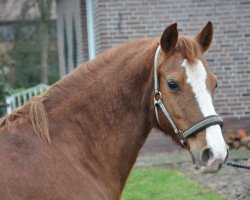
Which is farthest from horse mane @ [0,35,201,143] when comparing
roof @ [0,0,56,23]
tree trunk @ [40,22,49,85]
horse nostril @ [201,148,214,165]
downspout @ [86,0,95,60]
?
roof @ [0,0,56,23]

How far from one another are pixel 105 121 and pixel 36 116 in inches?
17.5

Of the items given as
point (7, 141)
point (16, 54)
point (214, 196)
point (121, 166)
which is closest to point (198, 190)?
point (214, 196)

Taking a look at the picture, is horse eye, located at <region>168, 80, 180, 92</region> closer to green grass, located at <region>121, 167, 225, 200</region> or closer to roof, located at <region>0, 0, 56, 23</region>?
green grass, located at <region>121, 167, 225, 200</region>

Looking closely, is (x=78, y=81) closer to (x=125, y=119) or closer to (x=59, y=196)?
(x=125, y=119)

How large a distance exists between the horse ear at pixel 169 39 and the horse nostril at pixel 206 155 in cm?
68

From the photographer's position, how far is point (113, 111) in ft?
12.0

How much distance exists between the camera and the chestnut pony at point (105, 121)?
10.8ft

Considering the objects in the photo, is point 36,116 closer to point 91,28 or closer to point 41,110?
point 41,110

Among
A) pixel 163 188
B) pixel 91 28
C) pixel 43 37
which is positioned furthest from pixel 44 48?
pixel 163 188

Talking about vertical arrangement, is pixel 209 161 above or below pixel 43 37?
above

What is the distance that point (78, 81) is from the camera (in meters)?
3.70

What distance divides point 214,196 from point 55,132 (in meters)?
4.03

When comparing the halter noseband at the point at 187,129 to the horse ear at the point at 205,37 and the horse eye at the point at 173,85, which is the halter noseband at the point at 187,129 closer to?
the horse eye at the point at 173,85

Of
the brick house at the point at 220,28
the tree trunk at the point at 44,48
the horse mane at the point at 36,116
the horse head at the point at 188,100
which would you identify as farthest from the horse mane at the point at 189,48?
the tree trunk at the point at 44,48
